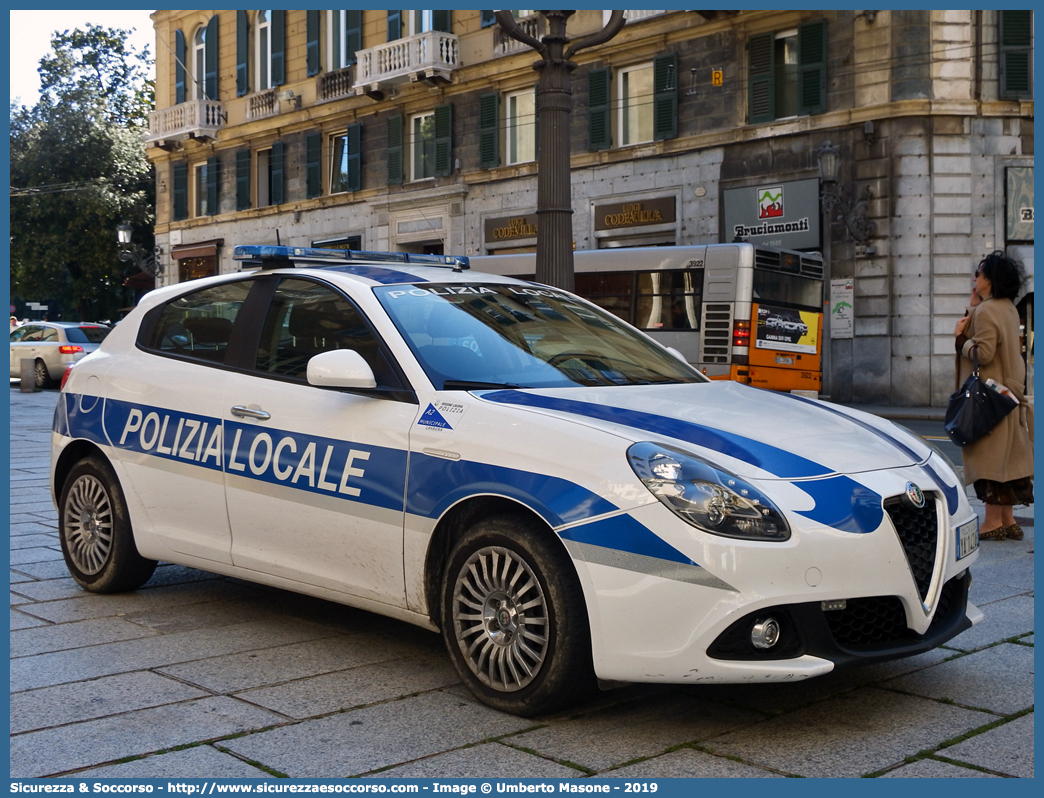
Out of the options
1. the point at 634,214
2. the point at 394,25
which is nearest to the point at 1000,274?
the point at 634,214

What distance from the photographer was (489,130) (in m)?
27.8

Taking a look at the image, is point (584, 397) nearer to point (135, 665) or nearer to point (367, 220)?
point (135, 665)

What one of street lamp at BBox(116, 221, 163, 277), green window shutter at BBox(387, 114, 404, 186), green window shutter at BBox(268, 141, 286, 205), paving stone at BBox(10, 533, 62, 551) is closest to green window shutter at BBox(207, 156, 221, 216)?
green window shutter at BBox(268, 141, 286, 205)

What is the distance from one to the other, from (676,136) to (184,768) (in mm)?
22454

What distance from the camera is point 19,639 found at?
16.1ft

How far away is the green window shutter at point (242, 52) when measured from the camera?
34.5 meters

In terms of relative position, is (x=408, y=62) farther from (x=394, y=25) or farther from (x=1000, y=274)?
(x=1000, y=274)

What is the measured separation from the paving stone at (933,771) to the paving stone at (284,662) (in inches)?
79.8

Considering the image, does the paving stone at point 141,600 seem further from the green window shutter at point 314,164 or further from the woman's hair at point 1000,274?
the green window shutter at point 314,164

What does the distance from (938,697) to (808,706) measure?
18.9 inches

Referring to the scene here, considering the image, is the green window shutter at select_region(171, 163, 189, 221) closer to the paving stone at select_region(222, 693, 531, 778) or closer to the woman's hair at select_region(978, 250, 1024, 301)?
the woman's hair at select_region(978, 250, 1024, 301)

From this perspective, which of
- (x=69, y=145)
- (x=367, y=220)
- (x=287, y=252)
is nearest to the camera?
(x=287, y=252)

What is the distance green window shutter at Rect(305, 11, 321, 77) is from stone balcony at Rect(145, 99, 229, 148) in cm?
440

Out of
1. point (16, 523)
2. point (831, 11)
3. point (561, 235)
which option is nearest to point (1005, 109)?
point (831, 11)
